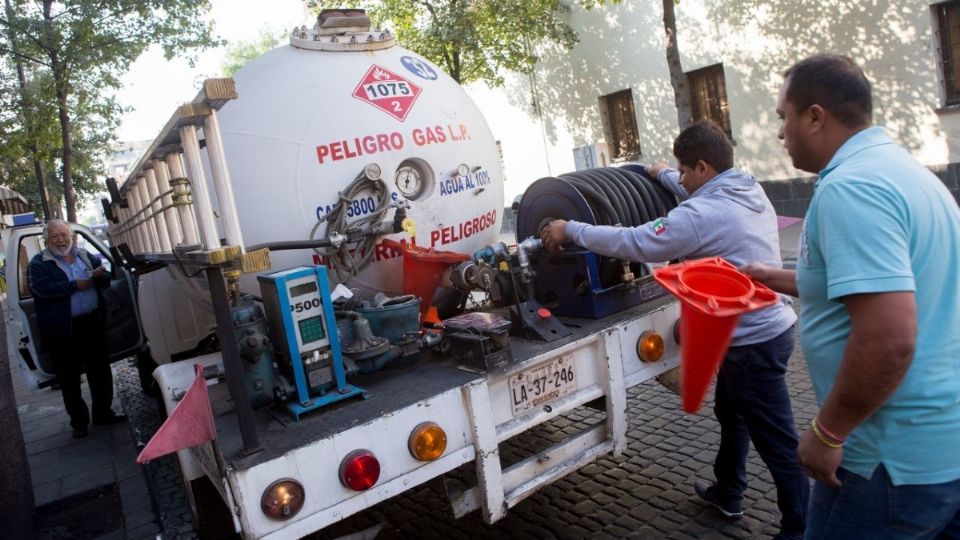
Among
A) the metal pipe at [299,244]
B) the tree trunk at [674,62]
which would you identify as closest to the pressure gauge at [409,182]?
the metal pipe at [299,244]

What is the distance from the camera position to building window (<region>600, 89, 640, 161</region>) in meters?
14.3

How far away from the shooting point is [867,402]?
150cm

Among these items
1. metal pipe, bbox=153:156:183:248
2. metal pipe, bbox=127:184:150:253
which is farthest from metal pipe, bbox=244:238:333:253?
metal pipe, bbox=127:184:150:253

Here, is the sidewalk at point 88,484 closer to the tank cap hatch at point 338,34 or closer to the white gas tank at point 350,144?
the white gas tank at point 350,144

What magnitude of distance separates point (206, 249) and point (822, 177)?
1814 millimetres

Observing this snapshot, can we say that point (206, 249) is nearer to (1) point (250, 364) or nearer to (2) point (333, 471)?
(1) point (250, 364)

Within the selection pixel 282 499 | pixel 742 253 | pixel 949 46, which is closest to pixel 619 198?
pixel 742 253

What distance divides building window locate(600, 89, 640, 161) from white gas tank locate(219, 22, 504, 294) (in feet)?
36.8

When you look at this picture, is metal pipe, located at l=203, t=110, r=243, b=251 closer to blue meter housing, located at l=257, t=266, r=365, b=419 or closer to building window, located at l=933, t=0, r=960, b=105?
blue meter housing, located at l=257, t=266, r=365, b=419

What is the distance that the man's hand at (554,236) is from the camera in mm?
3074

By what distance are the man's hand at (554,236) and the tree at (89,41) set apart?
38.0ft

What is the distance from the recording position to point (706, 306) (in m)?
2.14

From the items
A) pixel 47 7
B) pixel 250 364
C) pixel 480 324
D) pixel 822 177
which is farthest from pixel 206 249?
pixel 47 7

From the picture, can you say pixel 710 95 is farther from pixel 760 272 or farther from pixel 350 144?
pixel 760 272
